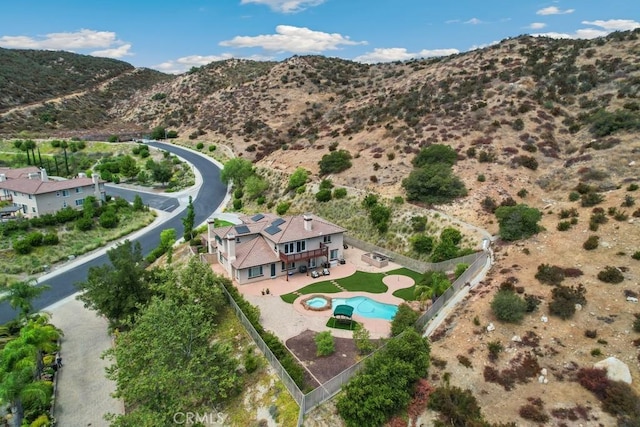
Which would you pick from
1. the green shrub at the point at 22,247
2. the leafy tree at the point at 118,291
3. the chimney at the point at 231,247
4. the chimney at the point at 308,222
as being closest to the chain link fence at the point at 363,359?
the chimney at the point at 231,247

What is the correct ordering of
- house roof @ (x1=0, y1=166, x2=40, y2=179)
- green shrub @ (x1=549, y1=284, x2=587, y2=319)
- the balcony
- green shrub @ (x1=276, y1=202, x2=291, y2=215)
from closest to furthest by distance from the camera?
1. green shrub @ (x1=549, y1=284, x2=587, y2=319)
2. the balcony
3. green shrub @ (x1=276, y1=202, x2=291, y2=215)
4. house roof @ (x1=0, y1=166, x2=40, y2=179)

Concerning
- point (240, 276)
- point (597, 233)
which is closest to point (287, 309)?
point (240, 276)

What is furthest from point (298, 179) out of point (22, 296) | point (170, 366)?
point (170, 366)

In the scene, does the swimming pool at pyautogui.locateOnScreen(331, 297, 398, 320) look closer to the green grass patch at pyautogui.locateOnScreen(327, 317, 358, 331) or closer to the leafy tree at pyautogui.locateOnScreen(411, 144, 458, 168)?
the green grass patch at pyautogui.locateOnScreen(327, 317, 358, 331)

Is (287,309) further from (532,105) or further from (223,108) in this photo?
(223,108)

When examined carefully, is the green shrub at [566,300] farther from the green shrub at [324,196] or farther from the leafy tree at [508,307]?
the green shrub at [324,196]

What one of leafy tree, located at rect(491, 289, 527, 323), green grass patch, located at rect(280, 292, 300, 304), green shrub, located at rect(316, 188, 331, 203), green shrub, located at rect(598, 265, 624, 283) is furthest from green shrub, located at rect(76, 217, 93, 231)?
green shrub, located at rect(598, 265, 624, 283)

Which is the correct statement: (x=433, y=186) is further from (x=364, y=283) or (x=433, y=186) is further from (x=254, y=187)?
(x=254, y=187)
